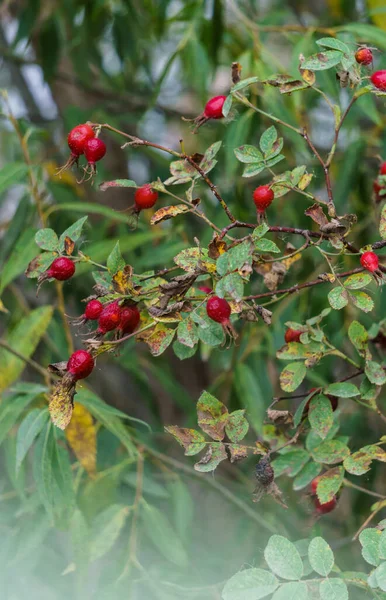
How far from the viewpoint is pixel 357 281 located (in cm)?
52

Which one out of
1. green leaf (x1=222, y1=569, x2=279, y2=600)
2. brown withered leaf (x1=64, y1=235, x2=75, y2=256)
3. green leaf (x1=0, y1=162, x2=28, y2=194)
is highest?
brown withered leaf (x1=64, y1=235, x2=75, y2=256)

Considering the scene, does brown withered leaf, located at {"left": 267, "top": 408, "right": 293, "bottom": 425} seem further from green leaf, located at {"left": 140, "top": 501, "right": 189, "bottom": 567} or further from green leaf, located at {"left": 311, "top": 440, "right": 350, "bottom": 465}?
green leaf, located at {"left": 140, "top": 501, "right": 189, "bottom": 567}

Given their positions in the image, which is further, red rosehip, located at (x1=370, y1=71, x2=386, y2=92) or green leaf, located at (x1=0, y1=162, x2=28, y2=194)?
green leaf, located at (x1=0, y1=162, x2=28, y2=194)

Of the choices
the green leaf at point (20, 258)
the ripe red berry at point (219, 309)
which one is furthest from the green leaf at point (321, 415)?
the green leaf at point (20, 258)

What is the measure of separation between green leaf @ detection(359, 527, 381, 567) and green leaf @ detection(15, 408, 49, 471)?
0.99 feet

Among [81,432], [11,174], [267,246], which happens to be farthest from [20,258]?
[267,246]

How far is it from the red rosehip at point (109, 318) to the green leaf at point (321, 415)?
163 millimetres

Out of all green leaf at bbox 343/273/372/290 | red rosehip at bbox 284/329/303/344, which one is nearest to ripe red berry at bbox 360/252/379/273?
green leaf at bbox 343/273/372/290

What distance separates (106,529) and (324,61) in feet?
1.69

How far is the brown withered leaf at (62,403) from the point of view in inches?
19.6

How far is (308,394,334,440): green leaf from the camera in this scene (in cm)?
55

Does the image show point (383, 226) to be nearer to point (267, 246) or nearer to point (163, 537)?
point (267, 246)

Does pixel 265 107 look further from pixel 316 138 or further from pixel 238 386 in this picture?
pixel 316 138

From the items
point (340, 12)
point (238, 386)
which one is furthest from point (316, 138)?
point (238, 386)
